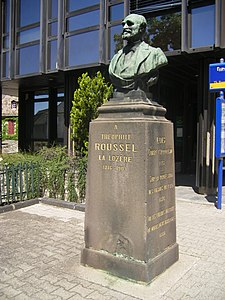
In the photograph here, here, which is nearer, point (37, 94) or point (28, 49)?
point (28, 49)

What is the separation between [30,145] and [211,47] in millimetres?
11106

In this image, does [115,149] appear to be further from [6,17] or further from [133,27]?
[6,17]

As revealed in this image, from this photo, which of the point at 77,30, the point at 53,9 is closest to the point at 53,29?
the point at 53,9

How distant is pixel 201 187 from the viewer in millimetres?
9375

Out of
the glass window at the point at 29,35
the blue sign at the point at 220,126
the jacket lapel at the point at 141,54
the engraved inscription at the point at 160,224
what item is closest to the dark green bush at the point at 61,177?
the blue sign at the point at 220,126

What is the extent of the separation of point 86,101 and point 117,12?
Answer: 115 inches

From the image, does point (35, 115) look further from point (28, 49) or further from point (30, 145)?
point (28, 49)

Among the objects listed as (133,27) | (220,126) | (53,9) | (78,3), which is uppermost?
(53,9)

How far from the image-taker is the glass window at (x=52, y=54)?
12.1 meters

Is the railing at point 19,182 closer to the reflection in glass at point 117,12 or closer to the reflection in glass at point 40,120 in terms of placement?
the reflection in glass at point 117,12

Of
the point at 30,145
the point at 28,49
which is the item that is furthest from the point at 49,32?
the point at 30,145

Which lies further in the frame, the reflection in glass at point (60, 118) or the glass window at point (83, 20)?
the reflection in glass at point (60, 118)

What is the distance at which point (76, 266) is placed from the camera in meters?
4.26

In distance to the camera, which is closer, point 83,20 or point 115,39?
point 115,39
